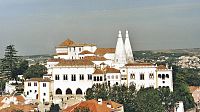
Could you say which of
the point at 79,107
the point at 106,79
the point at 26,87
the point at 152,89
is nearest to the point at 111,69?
the point at 106,79

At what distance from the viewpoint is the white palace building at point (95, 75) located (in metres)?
67.6

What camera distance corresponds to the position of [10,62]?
270ft

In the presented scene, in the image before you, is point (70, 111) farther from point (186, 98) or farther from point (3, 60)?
point (3, 60)

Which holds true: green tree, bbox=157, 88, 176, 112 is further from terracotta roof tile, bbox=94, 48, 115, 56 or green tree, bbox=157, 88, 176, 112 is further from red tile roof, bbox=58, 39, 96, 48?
red tile roof, bbox=58, 39, 96, 48

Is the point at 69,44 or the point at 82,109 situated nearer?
the point at 82,109

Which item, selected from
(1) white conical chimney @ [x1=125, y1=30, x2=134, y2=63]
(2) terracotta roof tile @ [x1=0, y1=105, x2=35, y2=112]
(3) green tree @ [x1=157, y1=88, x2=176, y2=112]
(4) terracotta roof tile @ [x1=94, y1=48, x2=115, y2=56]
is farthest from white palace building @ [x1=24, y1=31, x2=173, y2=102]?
(2) terracotta roof tile @ [x1=0, y1=105, x2=35, y2=112]

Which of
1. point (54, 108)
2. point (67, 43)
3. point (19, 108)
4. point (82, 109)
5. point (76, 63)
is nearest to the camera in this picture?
point (82, 109)

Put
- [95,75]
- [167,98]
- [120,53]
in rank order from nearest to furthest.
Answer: [167,98]
[95,75]
[120,53]

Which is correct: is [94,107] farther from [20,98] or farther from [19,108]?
[20,98]

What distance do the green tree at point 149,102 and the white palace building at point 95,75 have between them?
20.9ft

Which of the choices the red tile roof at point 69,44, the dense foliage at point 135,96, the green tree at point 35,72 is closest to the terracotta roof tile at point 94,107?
the dense foliage at point 135,96

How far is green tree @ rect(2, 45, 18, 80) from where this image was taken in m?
81.0

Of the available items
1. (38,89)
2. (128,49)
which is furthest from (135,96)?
(38,89)

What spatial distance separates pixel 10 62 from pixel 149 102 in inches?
1231
